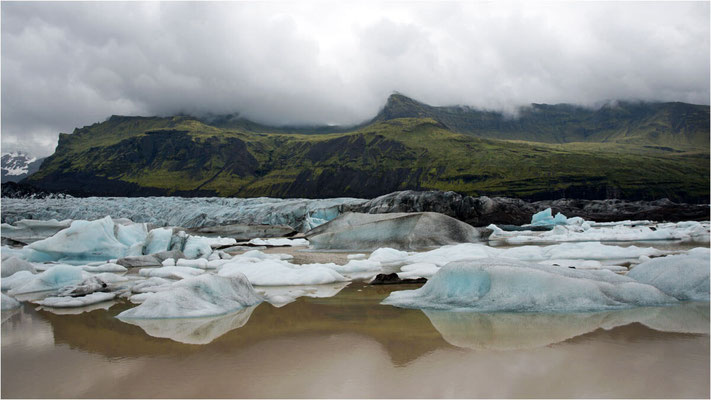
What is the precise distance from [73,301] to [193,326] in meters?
2.81

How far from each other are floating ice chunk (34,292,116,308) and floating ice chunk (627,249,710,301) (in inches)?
335

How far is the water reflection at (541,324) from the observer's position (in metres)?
4.49

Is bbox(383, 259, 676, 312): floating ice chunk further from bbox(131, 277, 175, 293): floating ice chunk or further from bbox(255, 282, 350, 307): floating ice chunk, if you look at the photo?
bbox(131, 277, 175, 293): floating ice chunk

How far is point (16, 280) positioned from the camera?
28.1 ft

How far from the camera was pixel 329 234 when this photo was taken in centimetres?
1709

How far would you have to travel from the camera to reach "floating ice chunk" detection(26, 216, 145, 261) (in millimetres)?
12773

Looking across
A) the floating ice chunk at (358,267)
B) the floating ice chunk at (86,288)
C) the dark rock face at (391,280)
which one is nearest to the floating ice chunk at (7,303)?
the floating ice chunk at (86,288)

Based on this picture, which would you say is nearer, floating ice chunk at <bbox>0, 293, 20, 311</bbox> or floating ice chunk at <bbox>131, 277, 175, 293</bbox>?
floating ice chunk at <bbox>0, 293, 20, 311</bbox>

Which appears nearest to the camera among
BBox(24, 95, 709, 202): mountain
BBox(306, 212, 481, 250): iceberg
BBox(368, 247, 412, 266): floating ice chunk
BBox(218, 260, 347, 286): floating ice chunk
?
BBox(218, 260, 347, 286): floating ice chunk

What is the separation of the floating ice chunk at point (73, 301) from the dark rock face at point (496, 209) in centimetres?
2247

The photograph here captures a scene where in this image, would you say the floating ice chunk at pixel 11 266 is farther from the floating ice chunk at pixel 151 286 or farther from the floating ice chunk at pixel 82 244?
the floating ice chunk at pixel 82 244

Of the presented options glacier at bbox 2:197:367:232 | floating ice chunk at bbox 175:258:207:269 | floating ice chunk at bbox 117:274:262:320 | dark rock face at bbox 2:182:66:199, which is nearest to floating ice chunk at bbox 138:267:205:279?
floating ice chunk at bbox 175:258:207:269

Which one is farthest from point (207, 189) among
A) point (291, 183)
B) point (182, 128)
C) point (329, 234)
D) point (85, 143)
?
point (329, 234)

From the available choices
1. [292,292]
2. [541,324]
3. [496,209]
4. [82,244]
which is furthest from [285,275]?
[496,209]
